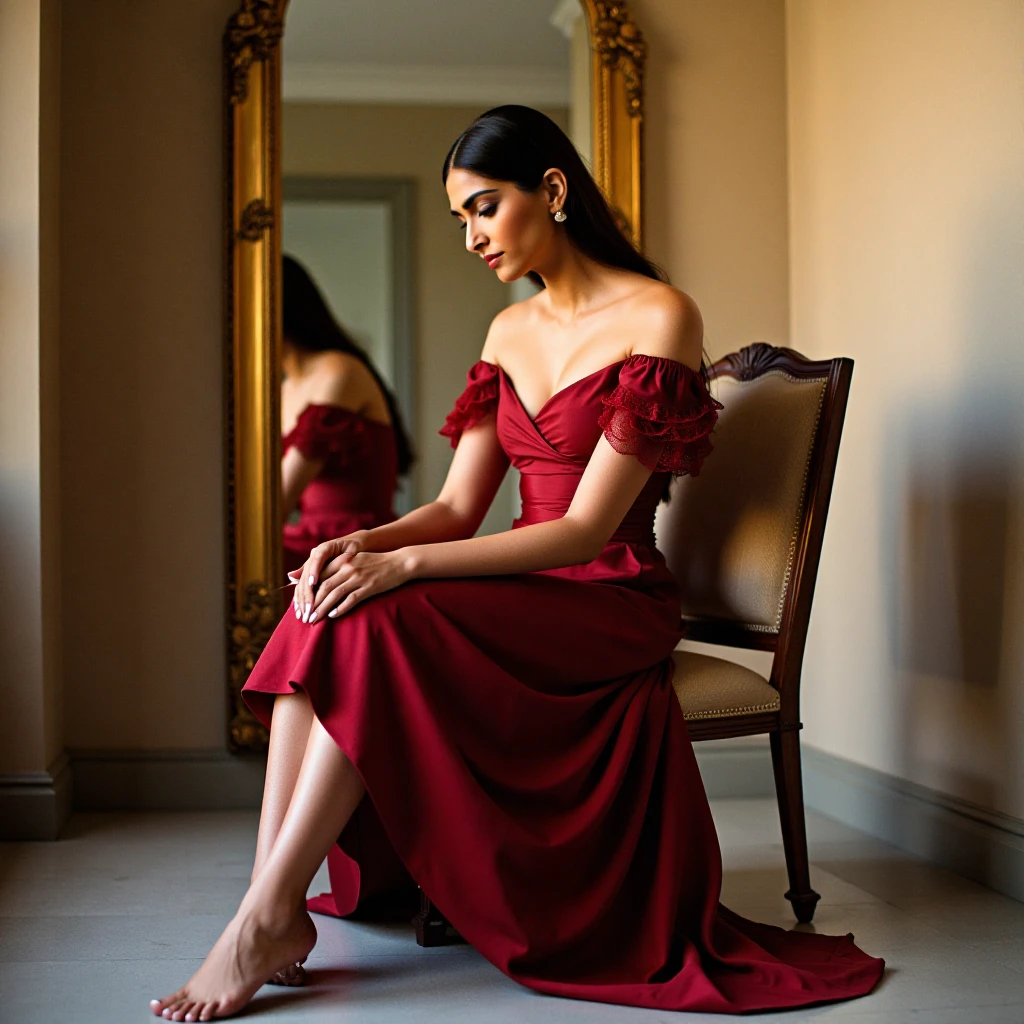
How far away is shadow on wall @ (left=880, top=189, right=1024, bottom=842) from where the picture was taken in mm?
2438

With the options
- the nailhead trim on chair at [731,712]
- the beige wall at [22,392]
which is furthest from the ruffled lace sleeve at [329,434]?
the nailhead trim on chair at [731,712]

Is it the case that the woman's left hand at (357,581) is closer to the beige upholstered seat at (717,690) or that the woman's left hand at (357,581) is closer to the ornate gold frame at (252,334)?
the beige upholstered seat at (717,690)

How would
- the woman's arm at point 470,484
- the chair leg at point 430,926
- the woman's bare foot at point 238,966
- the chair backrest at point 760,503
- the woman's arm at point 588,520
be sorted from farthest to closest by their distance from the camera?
the woman's arm at point 470,484 → the chair backrest at point 760,503 → the chair leg at point 430,926 → the woman's arm at point 588,520 → the woman's bare foot at point 238,966

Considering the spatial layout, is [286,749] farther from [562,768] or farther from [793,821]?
[793,821]

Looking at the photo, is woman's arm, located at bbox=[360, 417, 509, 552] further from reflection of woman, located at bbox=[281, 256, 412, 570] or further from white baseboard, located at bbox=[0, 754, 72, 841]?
white baseboard, located at bbox=[0, 754, 72, 841]

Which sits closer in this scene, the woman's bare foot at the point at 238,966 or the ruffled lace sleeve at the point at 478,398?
the woman's bare foot at the point at 238,966

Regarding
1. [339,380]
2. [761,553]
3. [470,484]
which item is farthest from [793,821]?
[339,380]

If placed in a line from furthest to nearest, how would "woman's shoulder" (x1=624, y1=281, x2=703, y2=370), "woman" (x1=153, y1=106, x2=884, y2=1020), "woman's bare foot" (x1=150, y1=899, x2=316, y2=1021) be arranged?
"woman's shoulder" (x1=624, y1=281, x2=703, y2=370), "woman" (x1=153, y1=106, x2=884, y2=1020), "woman's bare foot" (x1=150, y1=899, x2=316, y2=1021)

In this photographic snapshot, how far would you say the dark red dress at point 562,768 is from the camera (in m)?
1.88

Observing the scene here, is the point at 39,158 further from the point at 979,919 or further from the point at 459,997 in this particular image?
the point at 979,919

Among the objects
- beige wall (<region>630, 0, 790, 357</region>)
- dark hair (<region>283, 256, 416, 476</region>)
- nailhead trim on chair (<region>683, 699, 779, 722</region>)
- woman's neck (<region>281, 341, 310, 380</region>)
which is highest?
beige wall (<region>630, 0, 790, 357</region>)

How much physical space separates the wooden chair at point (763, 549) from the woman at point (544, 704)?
0.18m

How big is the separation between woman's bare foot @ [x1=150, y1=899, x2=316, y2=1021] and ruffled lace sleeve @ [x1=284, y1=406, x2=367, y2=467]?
5.32 ft

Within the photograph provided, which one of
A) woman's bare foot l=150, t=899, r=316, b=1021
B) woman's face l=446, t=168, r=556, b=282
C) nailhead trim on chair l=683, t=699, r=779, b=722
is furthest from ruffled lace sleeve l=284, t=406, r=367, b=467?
woman's bare foot l=150, t=899, r=316, b=1021
